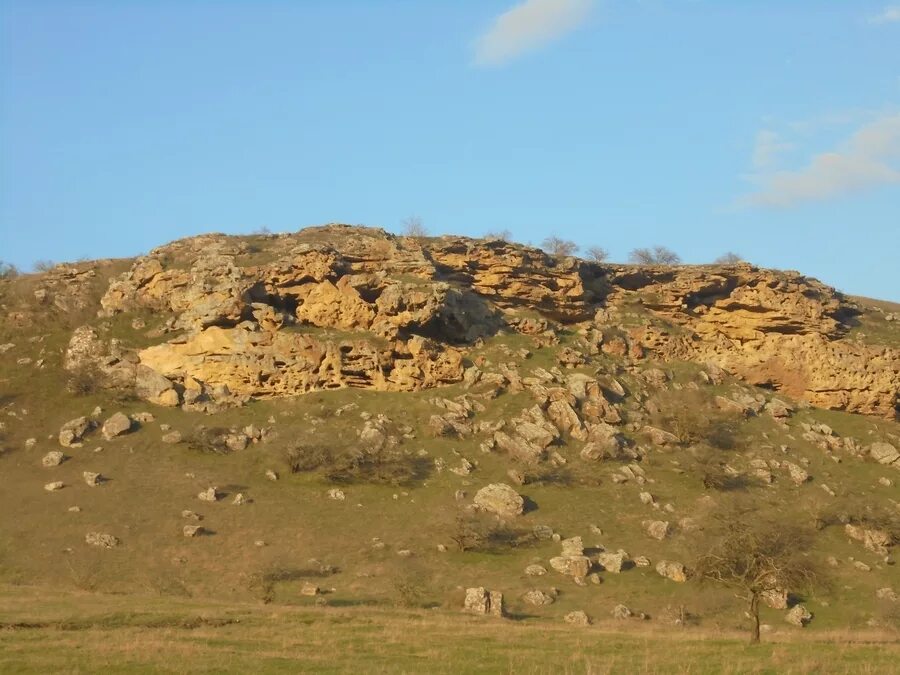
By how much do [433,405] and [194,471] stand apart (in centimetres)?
1409

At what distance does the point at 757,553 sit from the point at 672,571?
518 centimetres

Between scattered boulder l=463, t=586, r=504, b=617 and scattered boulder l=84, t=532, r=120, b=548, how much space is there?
16700 mm

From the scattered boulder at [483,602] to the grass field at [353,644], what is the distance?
Result: 3.14 metres

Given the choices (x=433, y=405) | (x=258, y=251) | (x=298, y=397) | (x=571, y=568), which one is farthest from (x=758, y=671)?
(x=258, y=251)

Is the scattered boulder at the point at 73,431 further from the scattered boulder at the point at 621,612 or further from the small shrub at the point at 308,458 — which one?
the scattered boulder at the point at 621,612

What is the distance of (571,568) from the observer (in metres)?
37.9

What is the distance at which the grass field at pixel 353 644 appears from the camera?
18875mm

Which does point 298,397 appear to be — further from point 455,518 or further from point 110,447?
point 455,518

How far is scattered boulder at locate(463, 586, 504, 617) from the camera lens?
1292 inches

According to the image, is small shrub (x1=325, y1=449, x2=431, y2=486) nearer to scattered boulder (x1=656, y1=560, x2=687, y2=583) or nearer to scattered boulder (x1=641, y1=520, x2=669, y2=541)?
scattered boulder (x1=641, y1=520, x2=669, y2=541)

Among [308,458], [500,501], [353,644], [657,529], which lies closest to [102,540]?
[308,458]

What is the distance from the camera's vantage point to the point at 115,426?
4878 cm

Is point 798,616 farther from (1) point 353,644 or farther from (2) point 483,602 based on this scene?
(1) point 353,644

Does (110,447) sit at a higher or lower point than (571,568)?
higher
